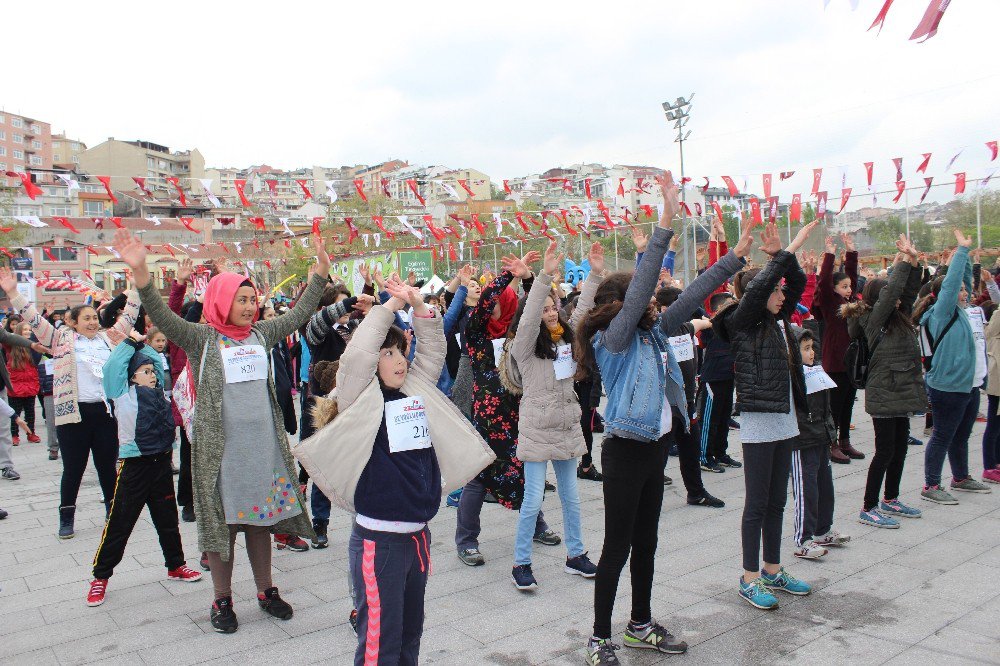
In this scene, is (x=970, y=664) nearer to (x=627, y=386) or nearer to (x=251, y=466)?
(x=627, y=386)

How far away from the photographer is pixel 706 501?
6590mm

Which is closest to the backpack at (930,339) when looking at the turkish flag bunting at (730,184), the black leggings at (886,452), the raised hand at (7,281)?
the black leggings at (886,452)

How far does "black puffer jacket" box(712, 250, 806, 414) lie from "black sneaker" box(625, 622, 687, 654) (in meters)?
1.37

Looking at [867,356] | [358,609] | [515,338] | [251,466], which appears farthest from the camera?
[867,356]

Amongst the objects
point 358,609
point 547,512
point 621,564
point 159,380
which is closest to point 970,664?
point 621,564

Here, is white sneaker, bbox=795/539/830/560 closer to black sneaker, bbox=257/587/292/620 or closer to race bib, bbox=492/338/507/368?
race bib, bbox=492/338/507/368

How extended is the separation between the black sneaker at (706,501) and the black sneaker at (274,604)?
11.8 ft

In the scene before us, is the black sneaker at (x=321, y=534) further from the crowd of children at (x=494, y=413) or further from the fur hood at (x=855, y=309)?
the fur hood at (x=855, y=309)

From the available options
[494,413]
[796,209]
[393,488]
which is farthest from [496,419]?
[796,209]

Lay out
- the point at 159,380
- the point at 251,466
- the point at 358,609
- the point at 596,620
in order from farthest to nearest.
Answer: the point at 159,380 → the point at 251,466 → the point at 596,620 → the point at 358,609

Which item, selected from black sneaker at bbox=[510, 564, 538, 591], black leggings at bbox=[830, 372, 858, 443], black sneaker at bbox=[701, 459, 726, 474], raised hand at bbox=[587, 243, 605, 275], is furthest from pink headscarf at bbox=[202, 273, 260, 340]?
black leggings at bbox=[830, 372, 858, 443]

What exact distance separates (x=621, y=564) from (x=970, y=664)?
5.33 ft

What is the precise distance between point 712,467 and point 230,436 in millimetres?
5231

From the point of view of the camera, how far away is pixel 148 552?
588cm
